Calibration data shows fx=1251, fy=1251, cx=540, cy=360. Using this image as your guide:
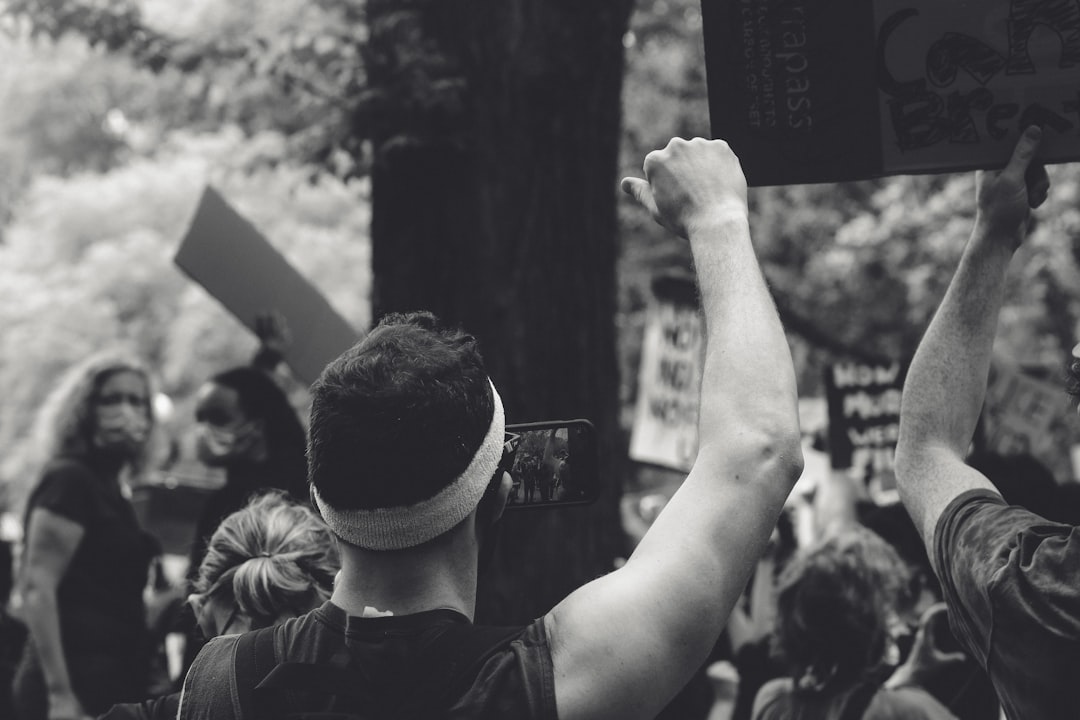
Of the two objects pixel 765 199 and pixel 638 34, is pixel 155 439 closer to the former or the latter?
pixel 638 34

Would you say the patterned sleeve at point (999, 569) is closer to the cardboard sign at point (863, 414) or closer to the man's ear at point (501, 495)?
the man's ear at point (501, 495)

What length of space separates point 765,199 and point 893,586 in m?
13.4

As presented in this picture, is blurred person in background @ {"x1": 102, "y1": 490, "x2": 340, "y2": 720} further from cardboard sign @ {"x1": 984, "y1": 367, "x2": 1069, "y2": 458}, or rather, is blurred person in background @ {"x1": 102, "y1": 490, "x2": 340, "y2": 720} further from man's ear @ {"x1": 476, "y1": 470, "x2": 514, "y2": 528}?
cardboard sign @ {"x1": 984, "y1": 367, "x2": 1069, "y2": 458}

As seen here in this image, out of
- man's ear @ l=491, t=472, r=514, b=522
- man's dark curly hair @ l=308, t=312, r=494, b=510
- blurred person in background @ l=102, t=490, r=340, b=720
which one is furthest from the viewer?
blurred person in background @ l=102, t=490, r=340, b=720

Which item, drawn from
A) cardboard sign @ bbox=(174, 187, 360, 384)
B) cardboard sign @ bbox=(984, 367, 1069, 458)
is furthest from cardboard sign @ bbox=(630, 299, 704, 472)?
cardboard sign @ bbox=(174, 187, 360, 384)

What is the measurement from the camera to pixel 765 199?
53.1 feet

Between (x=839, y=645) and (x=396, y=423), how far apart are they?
1704mm

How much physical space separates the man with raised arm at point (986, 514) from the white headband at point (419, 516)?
85 centimetres

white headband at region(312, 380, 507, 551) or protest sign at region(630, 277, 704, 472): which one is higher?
white headband at region(312, 380, 507, 551)

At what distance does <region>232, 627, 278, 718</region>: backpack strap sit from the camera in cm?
163

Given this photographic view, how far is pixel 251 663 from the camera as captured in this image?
65.6 inches

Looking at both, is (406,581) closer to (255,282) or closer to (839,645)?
(839,645)

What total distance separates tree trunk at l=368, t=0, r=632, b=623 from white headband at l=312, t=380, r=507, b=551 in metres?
2.13

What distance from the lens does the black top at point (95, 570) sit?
432 cm
